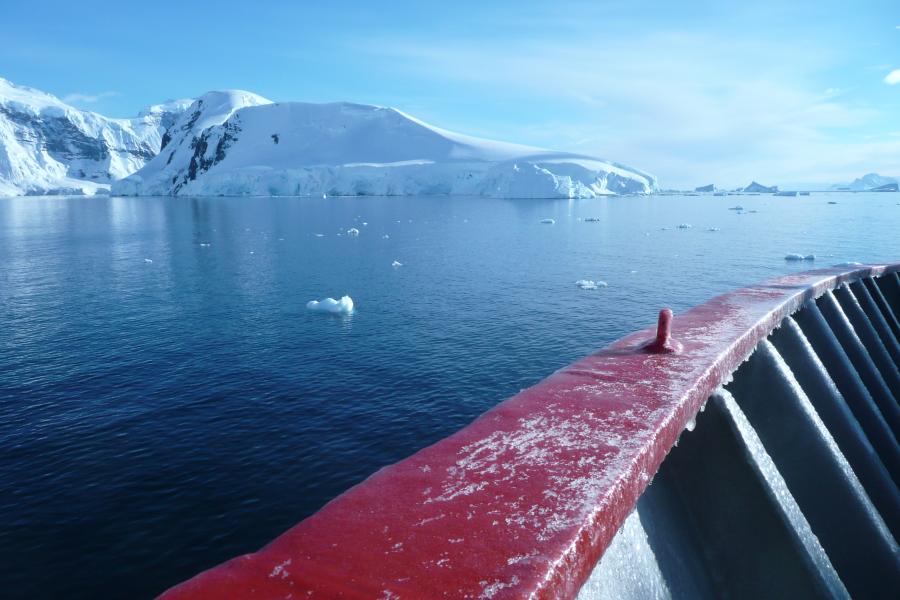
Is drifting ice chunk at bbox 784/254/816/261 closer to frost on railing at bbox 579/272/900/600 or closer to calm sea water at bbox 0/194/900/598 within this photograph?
calm sea water at bbox 0/194/900/598

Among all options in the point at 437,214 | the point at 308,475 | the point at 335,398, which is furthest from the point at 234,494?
the point at 437,214

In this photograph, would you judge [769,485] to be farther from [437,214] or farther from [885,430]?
[437,214]

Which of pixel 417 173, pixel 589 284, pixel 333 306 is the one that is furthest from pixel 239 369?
pixel 417 173

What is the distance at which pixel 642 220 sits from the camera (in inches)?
3533

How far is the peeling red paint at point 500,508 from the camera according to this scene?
185 centimetres

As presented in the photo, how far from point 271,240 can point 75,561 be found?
52149 mm

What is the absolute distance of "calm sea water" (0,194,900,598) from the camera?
12469 mm

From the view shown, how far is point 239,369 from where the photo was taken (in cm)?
2127

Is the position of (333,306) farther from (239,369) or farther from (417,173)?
(417,173)

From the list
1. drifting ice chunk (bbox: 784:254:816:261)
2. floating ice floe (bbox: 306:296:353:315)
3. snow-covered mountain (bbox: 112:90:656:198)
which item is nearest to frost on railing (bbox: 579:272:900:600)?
floating ice floe (bbox: 306:296:353:315)

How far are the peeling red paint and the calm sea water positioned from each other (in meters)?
10.7

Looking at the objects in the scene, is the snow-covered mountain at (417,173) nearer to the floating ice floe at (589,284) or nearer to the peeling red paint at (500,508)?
the floating ice floe at (589,284)

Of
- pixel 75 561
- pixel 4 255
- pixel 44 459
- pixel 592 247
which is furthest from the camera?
pixel 592 247

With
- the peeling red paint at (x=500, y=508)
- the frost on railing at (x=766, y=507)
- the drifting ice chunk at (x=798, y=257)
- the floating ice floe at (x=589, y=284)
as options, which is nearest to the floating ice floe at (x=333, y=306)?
the floating ice floe at (x=589, y=284)
